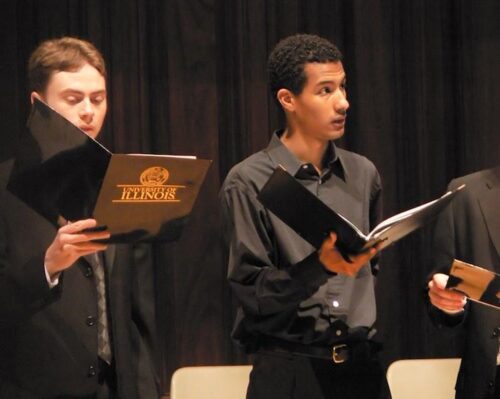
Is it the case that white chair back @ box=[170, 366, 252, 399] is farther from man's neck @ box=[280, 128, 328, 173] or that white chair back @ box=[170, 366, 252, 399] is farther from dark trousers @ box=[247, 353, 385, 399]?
man's neck @ box=[280, 128, 328, 173]

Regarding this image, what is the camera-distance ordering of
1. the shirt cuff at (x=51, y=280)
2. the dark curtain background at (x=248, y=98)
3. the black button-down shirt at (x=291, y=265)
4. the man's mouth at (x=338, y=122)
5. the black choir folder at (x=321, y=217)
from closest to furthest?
the shirt cuff at (x=51, y=280), the black choir folder at (x=321, y=217), the black button-down shirt at (x=291, y=265), the man's mouth at (x=338, y=122), the dark curtain background at (x=248, y=98)

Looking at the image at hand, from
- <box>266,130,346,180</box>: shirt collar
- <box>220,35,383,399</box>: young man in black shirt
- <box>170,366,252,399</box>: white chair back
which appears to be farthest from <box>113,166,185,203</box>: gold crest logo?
<box>170,366,252,399</box>: white chair back

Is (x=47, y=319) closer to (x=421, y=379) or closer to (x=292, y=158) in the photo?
(x=292, y=158)

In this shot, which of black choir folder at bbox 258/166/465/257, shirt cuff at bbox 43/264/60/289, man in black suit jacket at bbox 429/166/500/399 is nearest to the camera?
shirt cuff at bbox 43/264/60/289

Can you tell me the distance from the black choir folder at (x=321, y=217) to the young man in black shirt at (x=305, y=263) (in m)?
0.04

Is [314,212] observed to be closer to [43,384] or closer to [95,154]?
[95,154]

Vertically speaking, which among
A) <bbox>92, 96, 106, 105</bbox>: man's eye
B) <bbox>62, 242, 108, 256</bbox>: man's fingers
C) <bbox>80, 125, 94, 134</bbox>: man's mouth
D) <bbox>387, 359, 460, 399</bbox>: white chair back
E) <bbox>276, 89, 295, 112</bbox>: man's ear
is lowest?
<bbox>387, 359, 460, 399</bbox>: white chair back

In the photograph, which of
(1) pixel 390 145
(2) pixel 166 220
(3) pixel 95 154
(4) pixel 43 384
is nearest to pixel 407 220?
(2) pixel 166 220

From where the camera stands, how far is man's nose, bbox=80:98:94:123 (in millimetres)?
2498

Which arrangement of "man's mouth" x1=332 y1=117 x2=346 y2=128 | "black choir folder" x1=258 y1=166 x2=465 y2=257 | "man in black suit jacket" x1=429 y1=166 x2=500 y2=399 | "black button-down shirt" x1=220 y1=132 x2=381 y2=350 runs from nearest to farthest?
"black choir folder" x1=258 y1=166 x2=465 y2=257
"black button-down shirt" x1=220 y1=132 x2=381 y2=350
"man in black suit jacket" x1=429 y1=166 x2=500 y2=399
"man's mouth" x1=332 y1=117 x2=346 y2=128

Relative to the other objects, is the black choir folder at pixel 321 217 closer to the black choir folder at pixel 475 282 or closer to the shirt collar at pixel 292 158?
the black choir folder at pixel 475 282

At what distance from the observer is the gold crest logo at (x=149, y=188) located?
86.3 inches

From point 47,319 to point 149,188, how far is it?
0.48 m

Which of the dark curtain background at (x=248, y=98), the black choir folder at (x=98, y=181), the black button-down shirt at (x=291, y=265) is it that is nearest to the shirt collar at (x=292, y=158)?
the black button-down shirt at (x=291, y=265)
